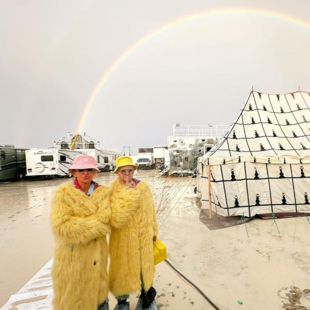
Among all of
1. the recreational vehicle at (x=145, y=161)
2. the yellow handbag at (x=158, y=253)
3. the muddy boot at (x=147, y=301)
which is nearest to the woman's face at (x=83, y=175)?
the yellow handbag at (x=158, y=253)

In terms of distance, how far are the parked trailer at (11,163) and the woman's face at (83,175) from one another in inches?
740

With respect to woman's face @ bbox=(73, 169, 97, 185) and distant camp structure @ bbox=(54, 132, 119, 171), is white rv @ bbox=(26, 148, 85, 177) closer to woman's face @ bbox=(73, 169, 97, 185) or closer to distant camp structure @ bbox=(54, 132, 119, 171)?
distant camp structure @ bbox=(54, 132, 119, 171)

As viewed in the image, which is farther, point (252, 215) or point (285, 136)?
point (285, 136)

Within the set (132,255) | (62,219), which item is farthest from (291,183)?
(62,219)

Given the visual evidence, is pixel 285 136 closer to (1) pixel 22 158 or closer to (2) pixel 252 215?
(2) pixel 252 215

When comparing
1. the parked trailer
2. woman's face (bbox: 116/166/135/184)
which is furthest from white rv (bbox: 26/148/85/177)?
woman's face (bbox: 116/166/135/184)

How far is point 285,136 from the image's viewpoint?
21.6 ft

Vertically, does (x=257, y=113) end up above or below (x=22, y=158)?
above

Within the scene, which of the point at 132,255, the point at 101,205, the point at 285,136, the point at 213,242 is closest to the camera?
the point at 101,205

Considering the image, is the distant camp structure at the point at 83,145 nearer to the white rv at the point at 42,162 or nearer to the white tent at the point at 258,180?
the white rv at the point at 42,162

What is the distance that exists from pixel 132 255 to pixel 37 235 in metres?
4.41

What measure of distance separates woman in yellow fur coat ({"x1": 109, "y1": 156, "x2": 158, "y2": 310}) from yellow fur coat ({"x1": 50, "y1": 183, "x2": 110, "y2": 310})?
230 mm

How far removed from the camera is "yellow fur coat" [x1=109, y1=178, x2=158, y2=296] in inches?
76.2

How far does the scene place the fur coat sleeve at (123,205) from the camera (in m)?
1.79
